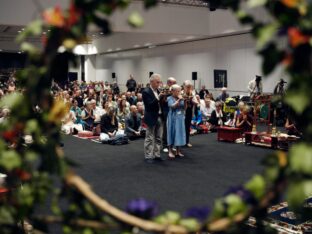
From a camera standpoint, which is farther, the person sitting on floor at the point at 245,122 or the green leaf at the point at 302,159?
the person sitting on floor at the point at 245,122

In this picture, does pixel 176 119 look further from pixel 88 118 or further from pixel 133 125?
pixel 88 118

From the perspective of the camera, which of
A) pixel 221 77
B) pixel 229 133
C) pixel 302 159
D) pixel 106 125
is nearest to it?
pixel 302 159

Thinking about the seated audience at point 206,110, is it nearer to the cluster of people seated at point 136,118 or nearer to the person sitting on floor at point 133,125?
the cluster of people seated at point 136,118

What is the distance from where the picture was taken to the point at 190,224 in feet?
2.12

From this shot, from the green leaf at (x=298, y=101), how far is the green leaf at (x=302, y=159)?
53mm

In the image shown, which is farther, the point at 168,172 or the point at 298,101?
the point at 168,172

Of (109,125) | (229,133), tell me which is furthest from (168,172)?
(109,125)

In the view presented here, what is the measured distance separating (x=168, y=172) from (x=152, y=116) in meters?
0.96

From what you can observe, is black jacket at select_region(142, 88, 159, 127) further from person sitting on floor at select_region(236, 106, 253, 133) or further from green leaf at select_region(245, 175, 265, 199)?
green leaf at select_region(245, 175, 265, 199)

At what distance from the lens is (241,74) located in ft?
50.8

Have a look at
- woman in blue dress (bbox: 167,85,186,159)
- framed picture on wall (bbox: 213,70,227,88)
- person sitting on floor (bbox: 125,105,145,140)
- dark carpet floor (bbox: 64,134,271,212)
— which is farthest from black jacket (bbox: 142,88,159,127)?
framed picture on wall (bbox: 213,70,227,88)

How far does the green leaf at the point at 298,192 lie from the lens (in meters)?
0.51

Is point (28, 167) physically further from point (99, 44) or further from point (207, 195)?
point (99, 44)

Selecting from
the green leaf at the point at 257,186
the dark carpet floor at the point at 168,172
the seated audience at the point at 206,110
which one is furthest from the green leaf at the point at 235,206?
the seated audience at the point at 206,110
